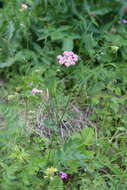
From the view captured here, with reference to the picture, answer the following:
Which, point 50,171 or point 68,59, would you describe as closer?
point 50,171

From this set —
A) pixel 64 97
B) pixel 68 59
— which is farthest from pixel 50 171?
pixel 64 97

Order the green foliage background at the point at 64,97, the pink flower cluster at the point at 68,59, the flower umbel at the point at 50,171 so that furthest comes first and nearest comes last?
the pink flower cluster at the point at 68,59, the green foliage background at the point at 64,97, the flower umbel at the point at 50,171

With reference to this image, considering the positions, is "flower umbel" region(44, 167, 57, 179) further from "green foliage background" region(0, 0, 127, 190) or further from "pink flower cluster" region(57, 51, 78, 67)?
"pink flower cluster" region(57, 51, 78, 67)

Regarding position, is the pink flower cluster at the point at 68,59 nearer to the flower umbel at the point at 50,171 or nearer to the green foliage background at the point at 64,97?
the green foliage background at the point at 64,97

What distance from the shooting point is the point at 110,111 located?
2.67 meters

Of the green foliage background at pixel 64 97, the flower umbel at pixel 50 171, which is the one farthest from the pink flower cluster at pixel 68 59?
the flower umbel at pixel 50 171

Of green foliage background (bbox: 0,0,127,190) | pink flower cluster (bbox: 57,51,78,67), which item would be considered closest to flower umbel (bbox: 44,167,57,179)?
green foliage background (bbox: 0,0,127,190)

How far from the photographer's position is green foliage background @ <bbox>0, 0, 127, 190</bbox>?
6.39 ft

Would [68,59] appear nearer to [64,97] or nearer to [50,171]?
[64,97]

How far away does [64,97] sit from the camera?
8.60ft

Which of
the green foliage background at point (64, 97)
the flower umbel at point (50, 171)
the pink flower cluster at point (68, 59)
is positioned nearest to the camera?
the flower umbel at point (50, 171)

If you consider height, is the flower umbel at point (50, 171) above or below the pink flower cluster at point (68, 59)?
below

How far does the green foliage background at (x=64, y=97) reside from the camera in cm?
195

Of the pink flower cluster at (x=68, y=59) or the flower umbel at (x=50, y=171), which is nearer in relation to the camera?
the flower umbel at (x=50, y=171)
